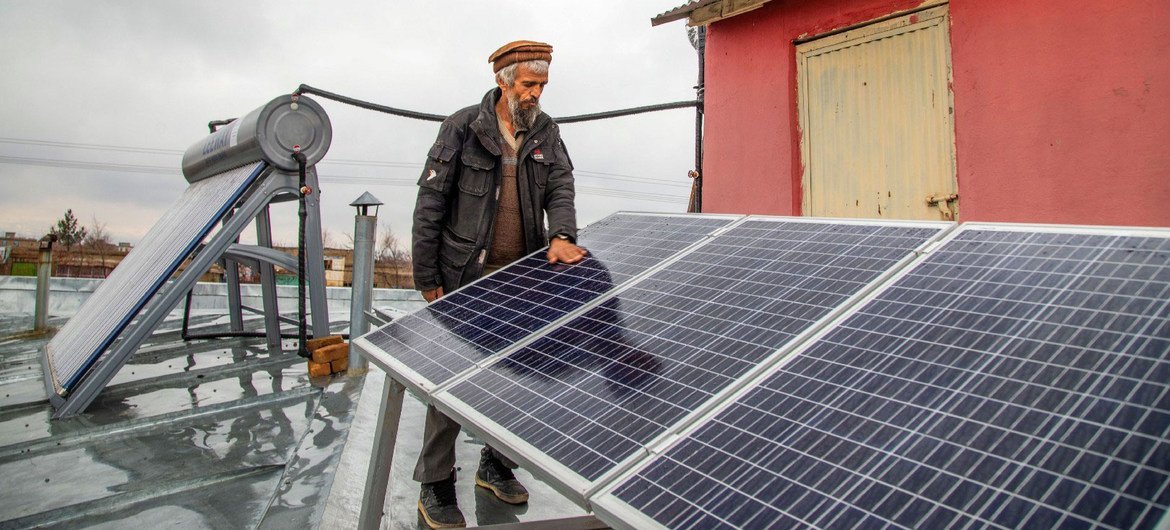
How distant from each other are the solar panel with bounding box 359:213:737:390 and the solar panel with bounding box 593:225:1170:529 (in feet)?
3.05

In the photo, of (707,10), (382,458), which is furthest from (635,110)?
(382,458)

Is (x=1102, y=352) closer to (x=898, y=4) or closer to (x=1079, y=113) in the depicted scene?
(x=1079, y=113)

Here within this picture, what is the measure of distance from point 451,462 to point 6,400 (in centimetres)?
397

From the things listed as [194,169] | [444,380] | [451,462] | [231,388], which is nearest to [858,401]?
[444,380]

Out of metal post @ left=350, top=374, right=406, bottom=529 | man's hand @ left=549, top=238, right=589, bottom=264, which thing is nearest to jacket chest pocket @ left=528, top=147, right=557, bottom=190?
man's hand @ left=549, top=238, right=589, bottom=264

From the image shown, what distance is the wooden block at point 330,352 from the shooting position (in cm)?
546

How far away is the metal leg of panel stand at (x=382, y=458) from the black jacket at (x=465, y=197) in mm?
915

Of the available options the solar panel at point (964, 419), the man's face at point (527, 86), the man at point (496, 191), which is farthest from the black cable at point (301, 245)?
the solar panel at point (964, 419)

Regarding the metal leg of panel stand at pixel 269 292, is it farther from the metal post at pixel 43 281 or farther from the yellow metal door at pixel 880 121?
the yellow metal door at pixel 880 121

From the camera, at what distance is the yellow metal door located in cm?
596

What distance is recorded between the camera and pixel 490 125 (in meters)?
3.35

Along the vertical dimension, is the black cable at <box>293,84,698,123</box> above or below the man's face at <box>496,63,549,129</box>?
above

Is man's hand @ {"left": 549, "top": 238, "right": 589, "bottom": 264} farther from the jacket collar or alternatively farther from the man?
the jacket collar

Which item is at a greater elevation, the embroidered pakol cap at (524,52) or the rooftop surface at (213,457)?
the embroidered pakol cap at (524,52)
